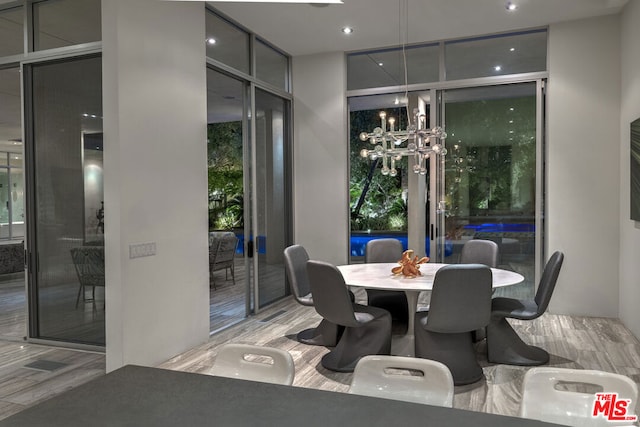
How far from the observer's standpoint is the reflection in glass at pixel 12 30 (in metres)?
4.32

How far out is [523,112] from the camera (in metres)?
5.66

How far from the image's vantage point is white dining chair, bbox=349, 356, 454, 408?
1.57 m

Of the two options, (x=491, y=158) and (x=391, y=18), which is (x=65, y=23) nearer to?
(x=391, y=18)

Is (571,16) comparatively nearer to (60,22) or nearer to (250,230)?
(250,230)

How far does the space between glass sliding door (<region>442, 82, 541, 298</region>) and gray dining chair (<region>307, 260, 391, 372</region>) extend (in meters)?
2.52

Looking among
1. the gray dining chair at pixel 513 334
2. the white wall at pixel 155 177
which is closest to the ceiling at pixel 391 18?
the white wall at pixel 155 177

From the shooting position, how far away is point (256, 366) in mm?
1837

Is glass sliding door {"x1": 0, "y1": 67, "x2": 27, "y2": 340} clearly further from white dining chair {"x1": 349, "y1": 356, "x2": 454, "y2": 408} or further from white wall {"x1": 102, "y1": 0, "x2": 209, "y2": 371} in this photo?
white dining chair {"x1": 349, "y1": 356, "x2": 454, "y2": 408}

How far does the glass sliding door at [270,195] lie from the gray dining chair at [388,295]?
1336 mm

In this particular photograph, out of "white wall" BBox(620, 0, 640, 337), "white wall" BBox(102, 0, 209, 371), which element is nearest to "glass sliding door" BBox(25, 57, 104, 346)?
"white wall" BBox(102, 0, 209, 371)

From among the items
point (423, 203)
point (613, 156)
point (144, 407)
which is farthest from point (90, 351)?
point (613, 156)

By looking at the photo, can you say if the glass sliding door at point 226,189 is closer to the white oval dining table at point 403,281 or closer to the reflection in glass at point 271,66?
the reflection in glass at point 271,66

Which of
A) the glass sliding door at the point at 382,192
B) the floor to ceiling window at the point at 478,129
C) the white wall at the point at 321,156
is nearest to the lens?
the floor to ceiling window at the point at 478,129

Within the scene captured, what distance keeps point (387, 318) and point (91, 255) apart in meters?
2.59
